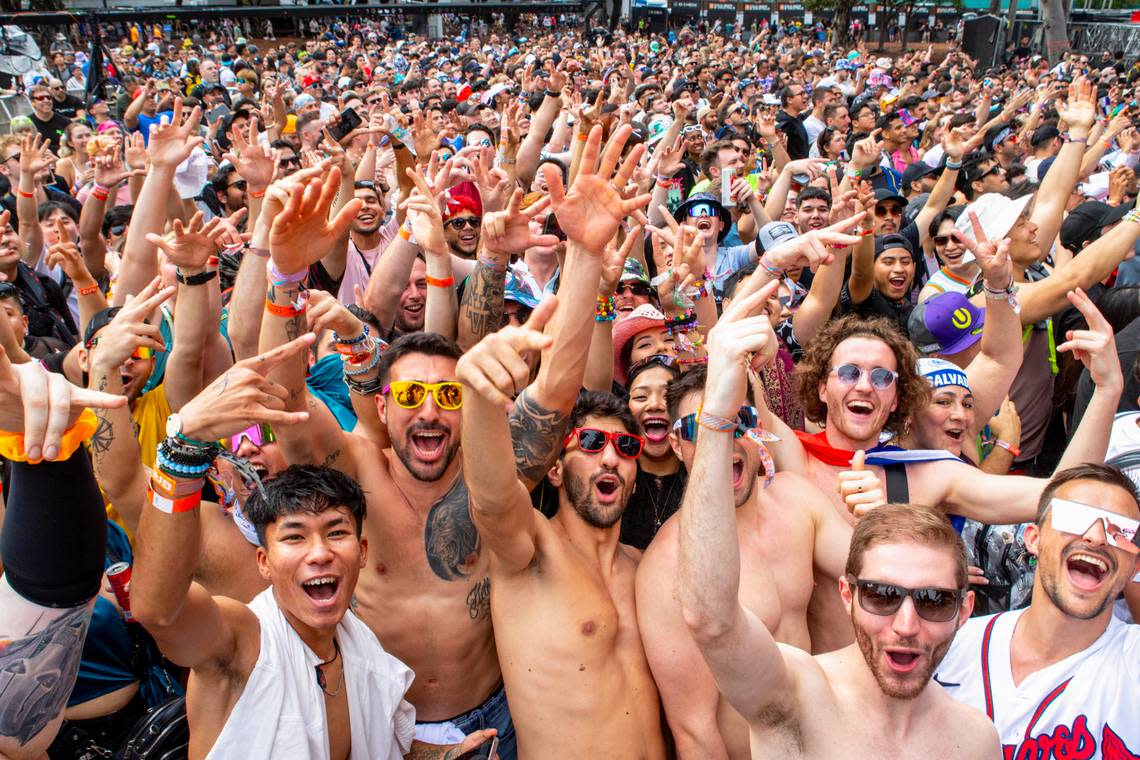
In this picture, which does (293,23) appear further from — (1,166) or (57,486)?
(57,486)

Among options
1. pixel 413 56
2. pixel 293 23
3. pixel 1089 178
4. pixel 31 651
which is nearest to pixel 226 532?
pixel 31 651

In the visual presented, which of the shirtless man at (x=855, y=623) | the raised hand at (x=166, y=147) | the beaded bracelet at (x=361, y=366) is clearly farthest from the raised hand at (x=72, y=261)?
the shirtless man at (x=855, y=623)

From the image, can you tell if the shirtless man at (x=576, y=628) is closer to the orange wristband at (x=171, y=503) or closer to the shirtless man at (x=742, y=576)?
the shirtless man at (x=742, y=576)

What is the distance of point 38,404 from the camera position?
1771 millimetres

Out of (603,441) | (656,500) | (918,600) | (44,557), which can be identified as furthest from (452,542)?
(918,600)

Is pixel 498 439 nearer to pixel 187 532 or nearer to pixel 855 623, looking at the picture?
pixel 187 532

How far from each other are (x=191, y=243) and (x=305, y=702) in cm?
172

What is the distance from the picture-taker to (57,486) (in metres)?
1.88

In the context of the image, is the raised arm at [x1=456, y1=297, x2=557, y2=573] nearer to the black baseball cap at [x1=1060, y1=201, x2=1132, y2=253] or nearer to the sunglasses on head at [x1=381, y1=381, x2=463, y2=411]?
the sunglasses on head at [x1=381, y1=381, x2=463, y2=411]

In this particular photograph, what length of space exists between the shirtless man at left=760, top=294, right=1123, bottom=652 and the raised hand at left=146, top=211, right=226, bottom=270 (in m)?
2.18

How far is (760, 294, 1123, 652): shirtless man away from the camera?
2.99 metres

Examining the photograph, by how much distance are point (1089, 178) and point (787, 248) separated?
21.1ft

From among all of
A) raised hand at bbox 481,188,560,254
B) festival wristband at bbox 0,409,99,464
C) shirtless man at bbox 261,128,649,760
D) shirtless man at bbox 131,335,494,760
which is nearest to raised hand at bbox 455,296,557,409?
shirtless man at bbox 131,335,494,760

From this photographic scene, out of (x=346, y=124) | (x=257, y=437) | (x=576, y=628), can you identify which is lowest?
(x=576, y=628)
